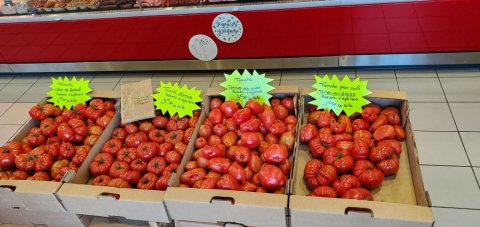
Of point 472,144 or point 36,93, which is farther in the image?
point 36,93

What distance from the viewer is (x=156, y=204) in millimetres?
1517

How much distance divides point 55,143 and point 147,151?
0.59 m

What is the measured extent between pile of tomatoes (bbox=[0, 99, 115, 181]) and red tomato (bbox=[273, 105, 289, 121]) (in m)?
1.01

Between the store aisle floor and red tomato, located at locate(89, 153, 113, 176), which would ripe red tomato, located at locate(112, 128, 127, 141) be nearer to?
red tomato, located at locate(89, 153, 113, 176)

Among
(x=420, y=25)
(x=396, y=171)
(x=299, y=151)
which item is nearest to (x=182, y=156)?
(x=299, y=151)

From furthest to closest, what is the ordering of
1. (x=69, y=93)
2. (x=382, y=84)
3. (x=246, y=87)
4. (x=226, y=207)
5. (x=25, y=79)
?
1. (x=25, y=79)
2. (x=382, y=84)
3. (x=69, y=93)
4. (x=246, y=87)
5. (x=226, y=207)

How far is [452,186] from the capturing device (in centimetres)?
214

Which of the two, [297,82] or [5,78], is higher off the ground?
[297,82]

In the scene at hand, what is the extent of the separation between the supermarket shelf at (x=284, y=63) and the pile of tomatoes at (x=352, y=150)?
1.39 m

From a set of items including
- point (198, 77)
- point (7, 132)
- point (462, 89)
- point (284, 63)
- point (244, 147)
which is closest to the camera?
point (244, 147)

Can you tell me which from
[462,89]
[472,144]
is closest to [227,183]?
[472,144]

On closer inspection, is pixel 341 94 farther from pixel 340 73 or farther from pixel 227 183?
pixel 340 73

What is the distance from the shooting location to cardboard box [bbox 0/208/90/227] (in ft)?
5.85

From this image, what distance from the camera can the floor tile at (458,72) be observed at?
3.10 metres
